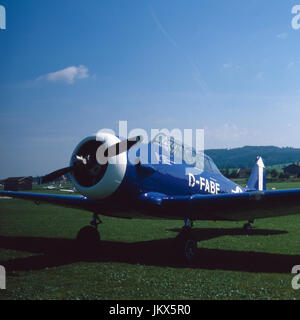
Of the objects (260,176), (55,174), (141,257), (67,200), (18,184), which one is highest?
(260,176)

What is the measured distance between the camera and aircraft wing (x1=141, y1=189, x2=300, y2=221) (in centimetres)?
651

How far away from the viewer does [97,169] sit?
6934mm

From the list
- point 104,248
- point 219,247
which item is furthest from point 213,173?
point 104,248

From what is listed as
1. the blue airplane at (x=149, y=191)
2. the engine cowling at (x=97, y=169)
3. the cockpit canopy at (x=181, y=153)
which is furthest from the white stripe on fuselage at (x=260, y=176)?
the engine cowling at (x=97, y=169)

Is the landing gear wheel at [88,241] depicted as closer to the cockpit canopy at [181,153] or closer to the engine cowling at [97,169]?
the engine cowling at [97,169]

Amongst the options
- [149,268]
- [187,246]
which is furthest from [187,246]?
[149,268]

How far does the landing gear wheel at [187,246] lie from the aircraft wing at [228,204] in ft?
1.79

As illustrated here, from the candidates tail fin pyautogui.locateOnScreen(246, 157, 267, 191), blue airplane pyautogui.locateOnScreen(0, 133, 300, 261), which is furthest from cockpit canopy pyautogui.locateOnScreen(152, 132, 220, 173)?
tail fin pyautogui.locateOnScreen(246, 157, 267, 191)

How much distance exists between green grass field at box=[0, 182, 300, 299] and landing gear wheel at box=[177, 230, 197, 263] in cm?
16

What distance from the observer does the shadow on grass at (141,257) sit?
21.5 feet

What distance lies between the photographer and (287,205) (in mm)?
6699

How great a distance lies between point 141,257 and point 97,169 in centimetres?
213

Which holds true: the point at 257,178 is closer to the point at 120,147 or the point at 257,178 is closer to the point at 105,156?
the point at 120,147

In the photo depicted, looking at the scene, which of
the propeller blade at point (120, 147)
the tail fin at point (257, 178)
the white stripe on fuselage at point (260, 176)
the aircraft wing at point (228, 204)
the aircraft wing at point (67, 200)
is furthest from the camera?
the white stripe on fuselage at point (260, 176)
